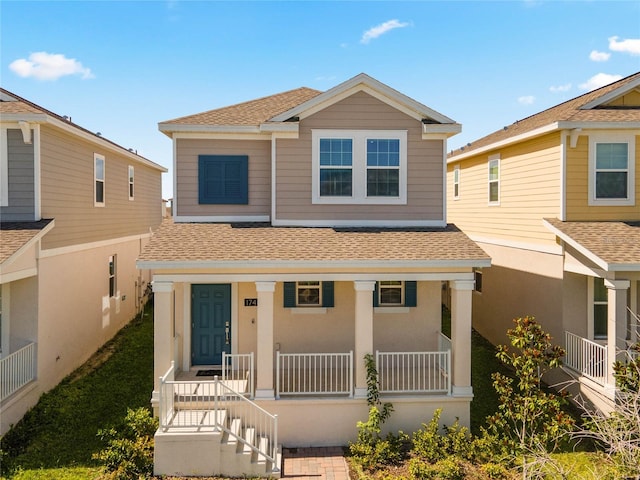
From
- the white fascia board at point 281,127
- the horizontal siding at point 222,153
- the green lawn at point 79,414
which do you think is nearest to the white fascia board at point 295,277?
the horizontal siding at point 222,153

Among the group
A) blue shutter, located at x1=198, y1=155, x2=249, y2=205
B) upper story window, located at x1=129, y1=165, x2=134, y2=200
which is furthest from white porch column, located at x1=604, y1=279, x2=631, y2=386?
upper story window, located at x1=129, y1=165, x2=134, y2=200

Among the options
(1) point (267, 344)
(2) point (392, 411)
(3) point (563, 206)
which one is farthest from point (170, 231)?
(3) point (563, 206)

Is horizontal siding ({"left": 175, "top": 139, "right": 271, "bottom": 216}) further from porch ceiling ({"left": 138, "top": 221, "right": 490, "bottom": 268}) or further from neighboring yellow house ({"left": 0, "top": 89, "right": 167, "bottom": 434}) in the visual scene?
neighboring yellow house ({"left": 0, "top": 89, "right": 167, "bottom": 434})

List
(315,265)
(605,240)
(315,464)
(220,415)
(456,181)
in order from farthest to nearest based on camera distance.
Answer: (456,181)
(605,240)
(315,265)
(220,415)
(315,464)

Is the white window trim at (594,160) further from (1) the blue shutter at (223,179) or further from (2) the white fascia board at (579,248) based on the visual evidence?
(1) the blue shutter at (223,179)

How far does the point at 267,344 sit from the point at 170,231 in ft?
12.8

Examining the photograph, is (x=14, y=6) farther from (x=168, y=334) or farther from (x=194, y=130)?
(x=168, y=334)

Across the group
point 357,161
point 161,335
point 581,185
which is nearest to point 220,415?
point 161,335

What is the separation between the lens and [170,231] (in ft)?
34.7

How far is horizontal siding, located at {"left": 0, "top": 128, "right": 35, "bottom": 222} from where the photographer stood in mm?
10406

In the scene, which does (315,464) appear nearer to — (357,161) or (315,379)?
(315,379)

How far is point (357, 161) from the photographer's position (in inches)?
432

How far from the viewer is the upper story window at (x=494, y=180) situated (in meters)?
14.3

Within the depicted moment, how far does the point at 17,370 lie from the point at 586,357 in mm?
13173
